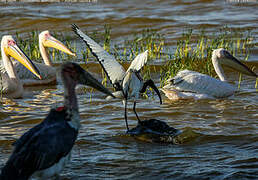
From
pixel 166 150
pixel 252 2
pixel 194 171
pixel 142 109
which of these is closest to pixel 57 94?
pixel 142 109

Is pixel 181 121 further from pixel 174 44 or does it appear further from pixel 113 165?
pixel 174 44

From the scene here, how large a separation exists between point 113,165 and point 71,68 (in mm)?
1414

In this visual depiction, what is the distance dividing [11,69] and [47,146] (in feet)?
17.8

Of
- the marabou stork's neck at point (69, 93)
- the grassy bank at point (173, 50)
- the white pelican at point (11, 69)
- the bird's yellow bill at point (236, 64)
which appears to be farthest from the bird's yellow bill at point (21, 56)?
the marabou stork's neck at point (69, 93)

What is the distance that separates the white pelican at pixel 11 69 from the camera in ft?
28.0

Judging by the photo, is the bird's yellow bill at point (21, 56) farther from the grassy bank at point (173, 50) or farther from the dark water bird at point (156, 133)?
the dark water bird at point (156, 133)

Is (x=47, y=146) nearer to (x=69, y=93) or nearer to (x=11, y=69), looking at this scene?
(x=69, y=93)

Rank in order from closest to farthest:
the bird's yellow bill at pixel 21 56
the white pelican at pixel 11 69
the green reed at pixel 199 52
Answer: the white pelican at pixel 11 69
the bird's yellow bill at pixel 21 56
the green reed at pixel 199 52

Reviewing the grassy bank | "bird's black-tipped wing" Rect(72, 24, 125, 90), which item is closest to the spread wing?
"bird's black-tipped wing" Rect(72, 24, 125, 90)

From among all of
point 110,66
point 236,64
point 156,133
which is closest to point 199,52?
point 236,64

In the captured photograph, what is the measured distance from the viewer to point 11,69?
29.2 feet

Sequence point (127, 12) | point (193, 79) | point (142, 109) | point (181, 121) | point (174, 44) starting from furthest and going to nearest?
point (127, 12) → point (174, 44) → point (193, 79) → point (142, 109) → point (181, 121)

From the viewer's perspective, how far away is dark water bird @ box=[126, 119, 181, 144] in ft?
19.4

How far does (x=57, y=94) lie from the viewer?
9.01 m
